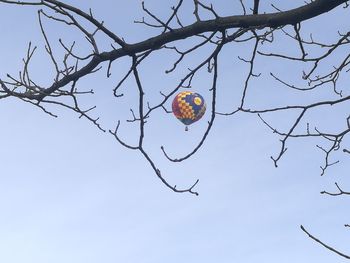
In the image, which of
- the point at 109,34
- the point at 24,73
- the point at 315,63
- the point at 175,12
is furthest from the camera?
the point at 315,63

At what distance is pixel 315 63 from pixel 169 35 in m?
1.43

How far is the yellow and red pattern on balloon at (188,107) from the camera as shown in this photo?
16016mm

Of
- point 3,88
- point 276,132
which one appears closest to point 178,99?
point 276,132

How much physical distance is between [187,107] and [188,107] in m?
0.03

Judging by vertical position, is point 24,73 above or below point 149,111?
above

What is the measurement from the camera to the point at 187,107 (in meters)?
16.0

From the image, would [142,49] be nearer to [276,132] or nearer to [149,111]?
[149,111]

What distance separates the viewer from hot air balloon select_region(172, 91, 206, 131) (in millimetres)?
16016

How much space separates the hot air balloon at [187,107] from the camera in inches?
631

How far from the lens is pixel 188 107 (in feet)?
52.5

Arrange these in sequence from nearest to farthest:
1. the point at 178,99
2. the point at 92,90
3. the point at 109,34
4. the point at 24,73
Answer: the point at 109,34
the point at 24,73
the point at 92,90
the point at 178,99

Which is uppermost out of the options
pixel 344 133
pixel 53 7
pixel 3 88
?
pixel 53 7

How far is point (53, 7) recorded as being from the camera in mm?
2871

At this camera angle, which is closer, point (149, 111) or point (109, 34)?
point (109, 34)
